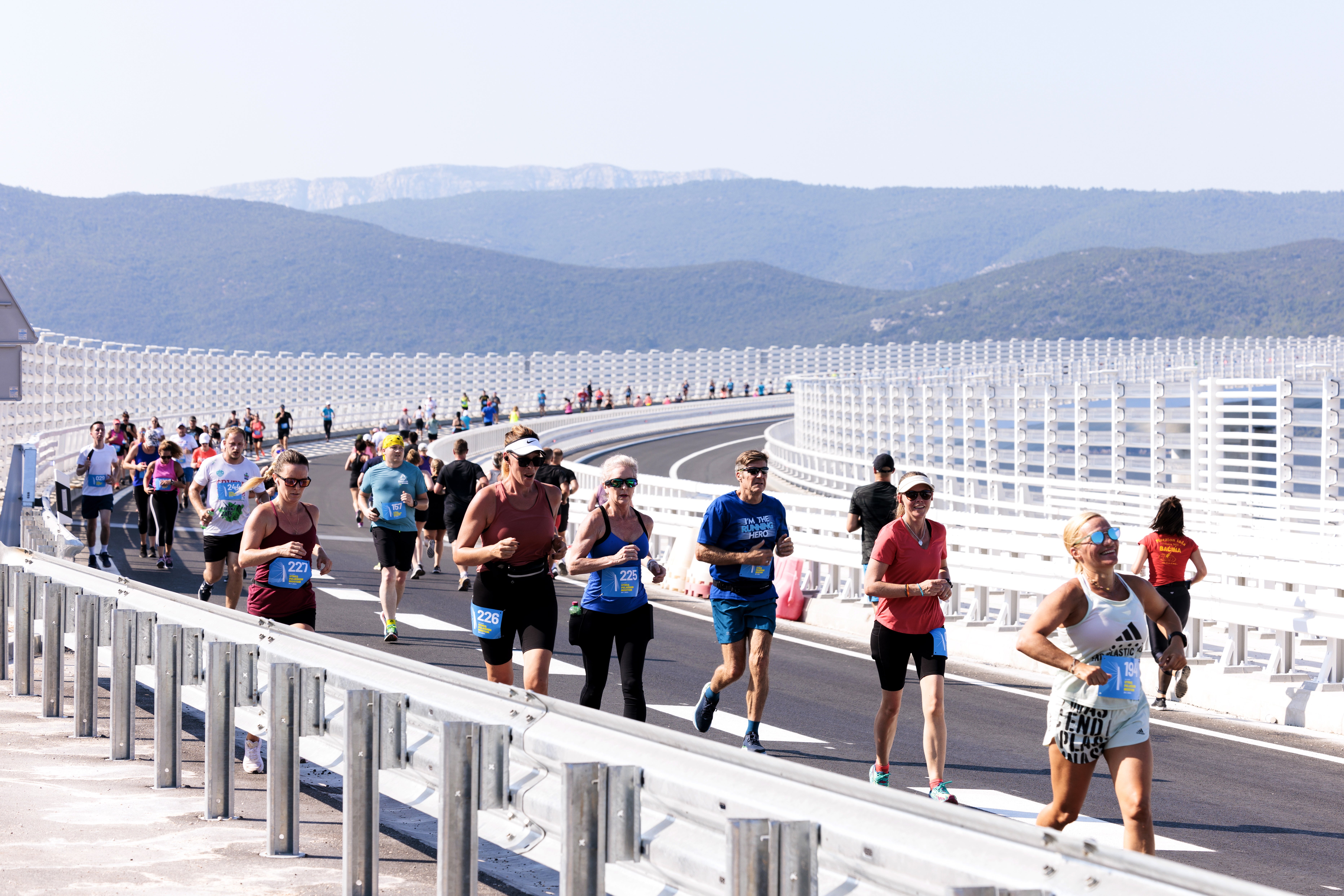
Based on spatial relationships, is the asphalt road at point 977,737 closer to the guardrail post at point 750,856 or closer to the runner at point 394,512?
the runner at point 394,512

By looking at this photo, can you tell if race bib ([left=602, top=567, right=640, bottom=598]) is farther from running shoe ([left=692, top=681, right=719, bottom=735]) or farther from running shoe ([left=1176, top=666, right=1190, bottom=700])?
running shoe ([left=1176, top=666, right=1190, bottom=700])

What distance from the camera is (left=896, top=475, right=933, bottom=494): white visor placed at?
9055 mm

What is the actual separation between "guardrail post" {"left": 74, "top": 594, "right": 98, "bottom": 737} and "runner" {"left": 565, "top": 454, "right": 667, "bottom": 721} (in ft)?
8.47

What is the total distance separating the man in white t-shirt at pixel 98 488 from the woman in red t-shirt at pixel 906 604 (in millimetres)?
12669

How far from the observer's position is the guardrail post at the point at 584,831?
4723 mm

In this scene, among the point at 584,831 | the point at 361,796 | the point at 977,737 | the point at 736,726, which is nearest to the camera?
the point at 584,831

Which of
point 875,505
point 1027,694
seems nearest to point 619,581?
point 875,505

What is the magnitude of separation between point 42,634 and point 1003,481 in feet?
56.7

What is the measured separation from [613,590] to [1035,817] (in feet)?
8.01

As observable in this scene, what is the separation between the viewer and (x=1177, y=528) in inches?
457

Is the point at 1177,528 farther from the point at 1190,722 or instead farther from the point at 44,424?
the point at 44,424

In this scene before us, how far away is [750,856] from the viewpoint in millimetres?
4113

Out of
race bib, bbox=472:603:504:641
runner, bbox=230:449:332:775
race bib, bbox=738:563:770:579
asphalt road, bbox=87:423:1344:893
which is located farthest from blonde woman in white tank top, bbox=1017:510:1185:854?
runner, bbox=230:449:332:775

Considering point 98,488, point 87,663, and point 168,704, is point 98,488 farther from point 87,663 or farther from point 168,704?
point 168,704
